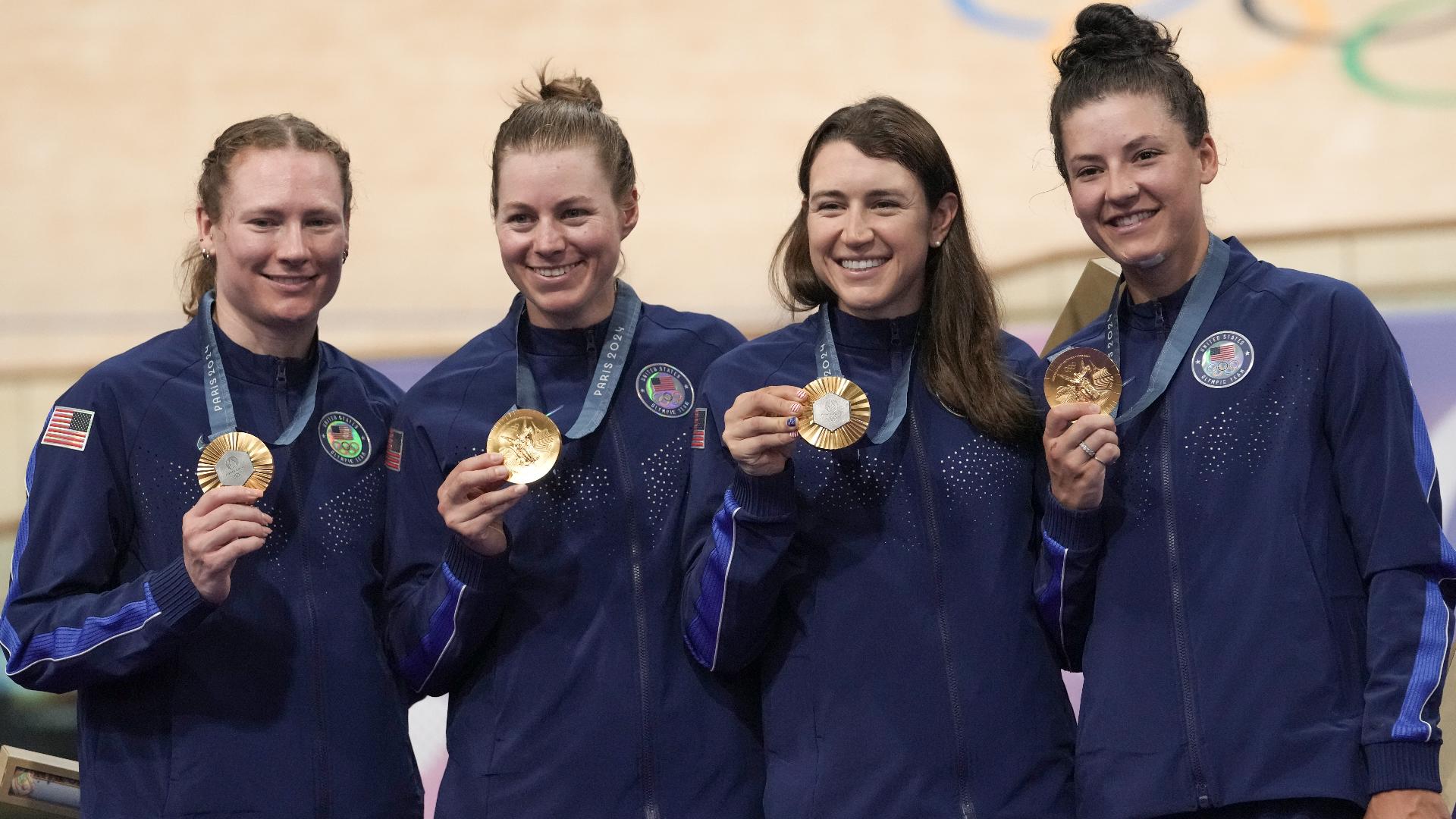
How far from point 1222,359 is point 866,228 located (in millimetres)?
666

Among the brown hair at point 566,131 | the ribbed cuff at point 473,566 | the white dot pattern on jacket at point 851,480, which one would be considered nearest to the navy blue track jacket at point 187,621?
the ribbed cuff at point 473,566

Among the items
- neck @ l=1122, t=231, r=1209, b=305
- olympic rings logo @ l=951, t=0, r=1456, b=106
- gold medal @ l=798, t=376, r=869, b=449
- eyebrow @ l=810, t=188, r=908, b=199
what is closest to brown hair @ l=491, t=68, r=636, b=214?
eyebrow @ l=810, t=188, r=908, b=199

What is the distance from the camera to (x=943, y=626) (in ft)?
8.54

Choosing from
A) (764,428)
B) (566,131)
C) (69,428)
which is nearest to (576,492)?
(764,428)

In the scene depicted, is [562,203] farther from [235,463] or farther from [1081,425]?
[1081,425]

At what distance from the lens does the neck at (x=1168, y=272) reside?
2.70 m

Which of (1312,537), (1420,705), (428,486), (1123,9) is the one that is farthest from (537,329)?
(1420,705)

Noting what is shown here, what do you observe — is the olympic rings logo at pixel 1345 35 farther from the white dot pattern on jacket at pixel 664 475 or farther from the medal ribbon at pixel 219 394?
the medal ribbon at pixel 219 394

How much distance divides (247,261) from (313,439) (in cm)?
36

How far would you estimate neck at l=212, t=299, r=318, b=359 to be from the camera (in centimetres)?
299

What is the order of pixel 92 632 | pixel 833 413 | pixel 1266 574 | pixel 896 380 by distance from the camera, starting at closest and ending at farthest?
1. pixel 1266 574
2. pixel 833 413
3. pixel 92 632
4. pixel 896 380

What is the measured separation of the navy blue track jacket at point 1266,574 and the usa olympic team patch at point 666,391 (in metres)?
→ 0.73

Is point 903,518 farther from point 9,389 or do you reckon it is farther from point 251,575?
point 9,389

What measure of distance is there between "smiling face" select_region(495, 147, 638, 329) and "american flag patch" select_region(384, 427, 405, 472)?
0.37 m
